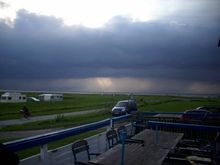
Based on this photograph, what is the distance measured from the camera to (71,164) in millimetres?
5172

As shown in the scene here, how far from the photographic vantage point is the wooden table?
169 inches

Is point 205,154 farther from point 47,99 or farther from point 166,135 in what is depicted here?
point 47,99

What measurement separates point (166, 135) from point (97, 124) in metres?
1.80

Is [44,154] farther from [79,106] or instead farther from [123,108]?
[79,106]

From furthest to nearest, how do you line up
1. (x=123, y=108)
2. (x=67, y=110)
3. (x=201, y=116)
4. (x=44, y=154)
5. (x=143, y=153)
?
(x=67, y=110), (x=123, y=108), (x=201, y=116), (x=143, y=153), (x=44, y=154)

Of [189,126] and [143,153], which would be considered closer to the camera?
[143,153]

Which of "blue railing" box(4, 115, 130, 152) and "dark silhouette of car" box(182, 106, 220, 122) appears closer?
"blue railing" box(4, 115, 130, 152)

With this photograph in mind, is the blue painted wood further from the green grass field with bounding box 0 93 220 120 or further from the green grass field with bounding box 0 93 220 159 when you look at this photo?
the green grass field with bounding box 0 93 220 120

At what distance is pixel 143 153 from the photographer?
4.84 m

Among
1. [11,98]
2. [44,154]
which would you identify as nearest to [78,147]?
[44,154]

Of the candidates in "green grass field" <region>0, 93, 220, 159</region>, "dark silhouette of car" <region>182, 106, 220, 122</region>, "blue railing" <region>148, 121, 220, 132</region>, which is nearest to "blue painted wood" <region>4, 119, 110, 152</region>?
"blue railing" <region>148, 121, 220, 132</region>

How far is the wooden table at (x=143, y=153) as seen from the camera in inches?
169

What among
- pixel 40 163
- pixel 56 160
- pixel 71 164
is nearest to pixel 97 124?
pixel 71 164

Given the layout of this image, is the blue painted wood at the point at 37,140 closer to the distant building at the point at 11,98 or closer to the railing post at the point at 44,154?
the railing post at the point at 44,154
